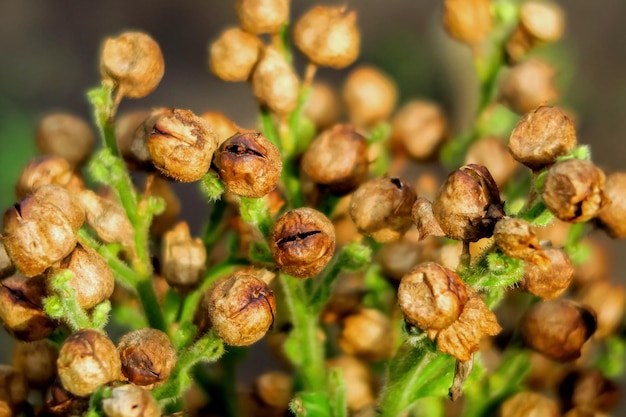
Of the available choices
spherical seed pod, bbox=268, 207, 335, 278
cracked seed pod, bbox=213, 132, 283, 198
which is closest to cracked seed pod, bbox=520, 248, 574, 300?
spherical seed pod, bbox=268, 207, 335, 278

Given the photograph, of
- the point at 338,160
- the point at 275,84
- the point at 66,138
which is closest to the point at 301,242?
the point at 338,160

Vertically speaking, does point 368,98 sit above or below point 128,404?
above

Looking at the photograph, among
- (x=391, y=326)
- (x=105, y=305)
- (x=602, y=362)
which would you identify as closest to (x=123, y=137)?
(x=105, y=305)

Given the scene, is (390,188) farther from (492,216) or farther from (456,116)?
(456,116)

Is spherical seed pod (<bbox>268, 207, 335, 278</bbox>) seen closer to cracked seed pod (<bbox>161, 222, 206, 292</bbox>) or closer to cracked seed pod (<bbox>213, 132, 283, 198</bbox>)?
cracked seed pod (<bbox>213, 132, 283, 198</bbox>)

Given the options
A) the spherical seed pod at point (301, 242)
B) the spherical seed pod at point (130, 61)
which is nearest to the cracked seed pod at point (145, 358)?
the spherical seed pod at point (301, 242)

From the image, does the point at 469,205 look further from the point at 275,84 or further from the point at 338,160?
the point at 275,84
